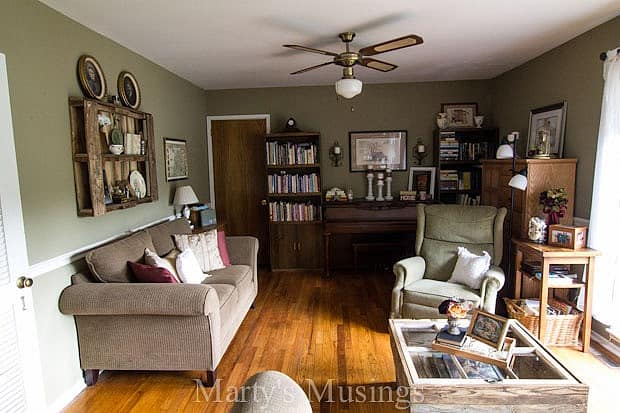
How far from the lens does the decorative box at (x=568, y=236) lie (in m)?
2.91

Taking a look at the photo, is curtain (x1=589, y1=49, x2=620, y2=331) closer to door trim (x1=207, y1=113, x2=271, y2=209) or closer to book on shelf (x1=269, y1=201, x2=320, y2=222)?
book on shelf (x1=269, y1=201, x2=320, y2=222)

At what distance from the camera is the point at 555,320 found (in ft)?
9.68

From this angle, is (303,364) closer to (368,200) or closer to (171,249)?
(171,249)

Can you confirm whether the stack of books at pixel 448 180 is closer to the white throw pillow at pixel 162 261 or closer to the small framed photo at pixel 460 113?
the small framed photo at pixel 460 113

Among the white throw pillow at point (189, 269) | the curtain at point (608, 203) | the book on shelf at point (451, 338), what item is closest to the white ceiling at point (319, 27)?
the curtain at point (608, 203)

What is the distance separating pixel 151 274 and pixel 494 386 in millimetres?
2072

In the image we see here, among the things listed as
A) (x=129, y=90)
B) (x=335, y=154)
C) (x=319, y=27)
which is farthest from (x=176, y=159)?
(x=319, y=27)

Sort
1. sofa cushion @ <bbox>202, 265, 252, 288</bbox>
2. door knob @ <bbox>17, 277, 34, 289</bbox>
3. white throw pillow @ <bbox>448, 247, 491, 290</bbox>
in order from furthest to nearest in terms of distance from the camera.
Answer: sofa cushion @ <bbox>202, 265, 252, 288</bbox> → white throw pillow @ <bbox>448, 247, 491, 290</bbox> → door knob @ <bbox>17, 277, 34, 289</bbox>

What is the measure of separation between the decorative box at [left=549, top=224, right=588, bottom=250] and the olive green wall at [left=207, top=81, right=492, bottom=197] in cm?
228

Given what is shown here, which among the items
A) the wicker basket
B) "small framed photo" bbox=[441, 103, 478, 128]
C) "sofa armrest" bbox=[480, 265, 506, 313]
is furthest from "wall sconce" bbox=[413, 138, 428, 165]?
the wicker basket

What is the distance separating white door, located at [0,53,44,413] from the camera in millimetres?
1988

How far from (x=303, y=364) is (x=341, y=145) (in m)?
3.13

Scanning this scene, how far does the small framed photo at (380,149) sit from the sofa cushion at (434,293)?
2272 millimetres

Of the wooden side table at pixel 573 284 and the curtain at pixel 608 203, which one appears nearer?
the curtain at pixel 608 203
